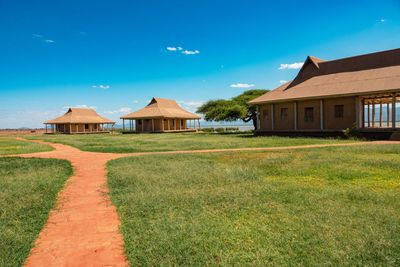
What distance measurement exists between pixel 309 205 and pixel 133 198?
342 centimetres

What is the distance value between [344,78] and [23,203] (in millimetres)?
22977

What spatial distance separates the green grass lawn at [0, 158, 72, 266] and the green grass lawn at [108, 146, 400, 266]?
4.10 ft

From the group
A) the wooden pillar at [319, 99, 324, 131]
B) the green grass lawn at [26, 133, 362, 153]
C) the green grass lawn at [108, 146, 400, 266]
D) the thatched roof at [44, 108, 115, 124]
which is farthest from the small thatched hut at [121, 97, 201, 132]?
the green grass lawn at [108, 146, 400, 266]

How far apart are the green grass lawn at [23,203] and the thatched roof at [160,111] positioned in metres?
28.4

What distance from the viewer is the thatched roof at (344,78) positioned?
682 inches

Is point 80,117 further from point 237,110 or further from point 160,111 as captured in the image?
point 237,110

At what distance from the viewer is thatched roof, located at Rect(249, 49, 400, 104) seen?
17312 millimetres

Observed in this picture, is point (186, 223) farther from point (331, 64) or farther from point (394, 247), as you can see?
point (331, 64)

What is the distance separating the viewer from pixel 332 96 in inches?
714

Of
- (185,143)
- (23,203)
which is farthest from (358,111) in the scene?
(23,203)

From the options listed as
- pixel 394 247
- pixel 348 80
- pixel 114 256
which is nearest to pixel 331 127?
pixel 348 80

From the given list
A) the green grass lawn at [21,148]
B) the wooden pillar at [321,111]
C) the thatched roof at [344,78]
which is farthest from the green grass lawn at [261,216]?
the wooden pillar at [321,111]

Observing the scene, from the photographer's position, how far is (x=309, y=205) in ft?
14.4

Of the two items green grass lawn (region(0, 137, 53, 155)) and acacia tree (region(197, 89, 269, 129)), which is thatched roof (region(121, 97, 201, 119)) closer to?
acacia tree (region(197, 89, 269, 129))
